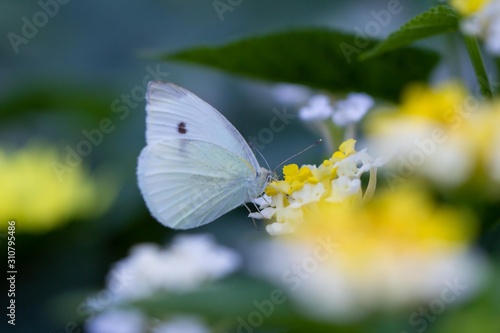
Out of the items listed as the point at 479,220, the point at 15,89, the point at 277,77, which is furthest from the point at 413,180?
the point at 15,89

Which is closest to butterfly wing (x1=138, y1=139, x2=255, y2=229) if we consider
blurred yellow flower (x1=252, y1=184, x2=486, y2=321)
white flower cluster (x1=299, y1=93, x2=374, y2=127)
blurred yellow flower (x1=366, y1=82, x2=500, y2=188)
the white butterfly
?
the white butterfly

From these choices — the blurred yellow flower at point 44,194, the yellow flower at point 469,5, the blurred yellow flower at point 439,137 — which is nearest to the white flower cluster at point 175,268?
the blurred yellow flower at point 439,137

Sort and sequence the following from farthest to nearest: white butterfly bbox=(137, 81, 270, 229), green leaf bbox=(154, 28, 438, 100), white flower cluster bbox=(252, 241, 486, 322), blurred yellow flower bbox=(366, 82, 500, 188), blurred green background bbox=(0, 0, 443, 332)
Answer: blurred green background bbox=(0, 0, 443, 332) → white butterfly bbox=(137, 81, 270, 229) → green leaf bbox=(154, 28, 438, 100) → blurred yellow flower bbox=(366, 82, 500, 188) → white flower cluster bbox=(252, 241, 486, 322)

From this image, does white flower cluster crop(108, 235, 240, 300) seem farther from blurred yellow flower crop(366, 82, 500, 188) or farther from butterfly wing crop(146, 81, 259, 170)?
butterfly wing crop(146, 81, 259, 170)

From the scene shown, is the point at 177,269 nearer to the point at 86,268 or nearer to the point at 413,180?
the point at 413,180

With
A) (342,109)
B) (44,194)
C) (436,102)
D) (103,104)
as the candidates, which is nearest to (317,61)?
(342,109)

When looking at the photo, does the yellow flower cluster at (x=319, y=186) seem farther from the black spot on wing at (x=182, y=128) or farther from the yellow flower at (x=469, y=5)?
the black spot on wing at (x=182, y=128)
